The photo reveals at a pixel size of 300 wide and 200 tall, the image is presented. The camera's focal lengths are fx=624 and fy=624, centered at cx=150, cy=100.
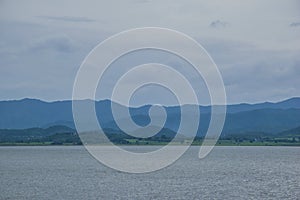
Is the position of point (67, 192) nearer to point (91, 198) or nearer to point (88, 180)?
point (91, 198)

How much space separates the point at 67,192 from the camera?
69250mm

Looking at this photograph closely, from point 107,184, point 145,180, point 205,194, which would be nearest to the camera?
point 205,194

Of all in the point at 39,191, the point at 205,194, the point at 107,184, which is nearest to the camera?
the point at 205,194

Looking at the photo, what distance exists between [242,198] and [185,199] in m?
6.31

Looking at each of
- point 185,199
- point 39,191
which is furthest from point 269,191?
point 39,191

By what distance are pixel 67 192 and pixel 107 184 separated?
10.9 meters

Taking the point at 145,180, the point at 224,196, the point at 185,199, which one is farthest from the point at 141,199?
the point at 145,180

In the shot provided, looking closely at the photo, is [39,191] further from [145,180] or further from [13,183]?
[145,180]

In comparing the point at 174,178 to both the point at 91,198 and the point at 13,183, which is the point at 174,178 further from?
the point at 91,198

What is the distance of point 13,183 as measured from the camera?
272 feet

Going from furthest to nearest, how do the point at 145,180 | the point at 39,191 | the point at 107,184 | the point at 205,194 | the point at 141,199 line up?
the point at 145,180
the point at 107,184
the point at 39,191
the point at 205,194
the point at 141,199

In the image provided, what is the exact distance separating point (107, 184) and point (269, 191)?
20643 mm

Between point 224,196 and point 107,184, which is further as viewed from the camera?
point 107,184

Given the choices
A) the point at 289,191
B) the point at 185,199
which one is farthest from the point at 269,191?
the point at 185,199
